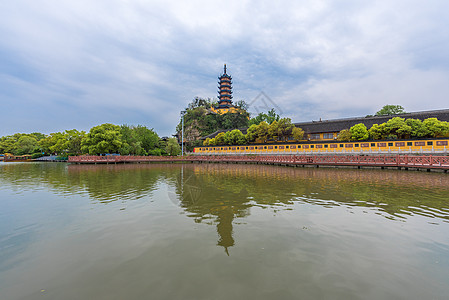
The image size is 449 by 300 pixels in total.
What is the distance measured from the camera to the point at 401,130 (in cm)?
3666

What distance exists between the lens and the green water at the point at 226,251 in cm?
379

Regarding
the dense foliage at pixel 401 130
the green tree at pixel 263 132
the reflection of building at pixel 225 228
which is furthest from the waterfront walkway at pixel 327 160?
the reflection of building at pixel 225 228

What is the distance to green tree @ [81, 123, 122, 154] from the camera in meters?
47.4

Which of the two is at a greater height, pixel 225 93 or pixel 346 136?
pixel 225 93

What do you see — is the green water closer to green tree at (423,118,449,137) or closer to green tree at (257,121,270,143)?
green tree at (423,118,449,137)

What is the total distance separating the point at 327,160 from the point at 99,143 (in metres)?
46.3

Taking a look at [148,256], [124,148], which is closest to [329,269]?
[148,256]

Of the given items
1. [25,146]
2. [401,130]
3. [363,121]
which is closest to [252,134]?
[363,121]

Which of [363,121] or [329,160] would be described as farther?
[363,121]

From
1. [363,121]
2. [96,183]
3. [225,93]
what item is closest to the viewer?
[96,183]

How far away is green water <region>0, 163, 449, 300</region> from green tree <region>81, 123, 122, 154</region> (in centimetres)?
4202

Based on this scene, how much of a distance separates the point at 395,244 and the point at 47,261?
8.56 meters

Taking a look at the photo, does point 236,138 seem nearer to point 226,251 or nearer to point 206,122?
point 206,122

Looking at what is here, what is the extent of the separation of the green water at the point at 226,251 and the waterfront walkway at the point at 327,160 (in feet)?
64.1
